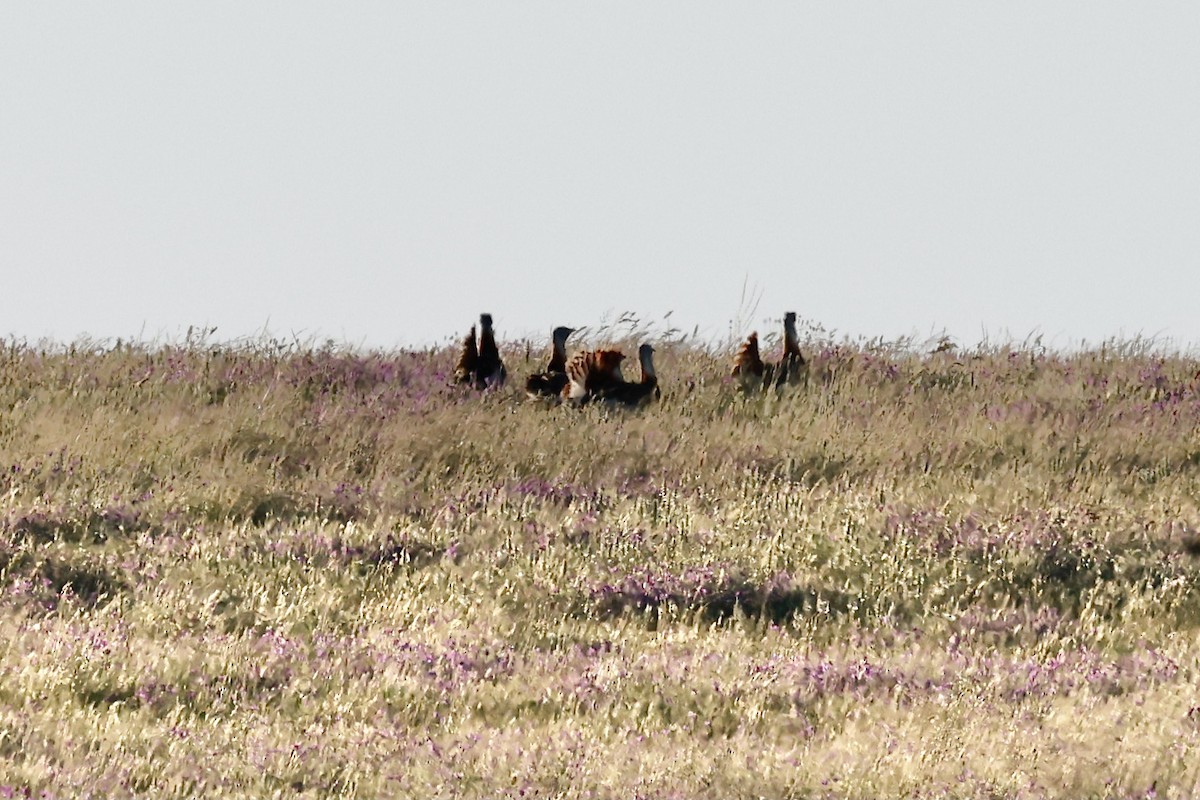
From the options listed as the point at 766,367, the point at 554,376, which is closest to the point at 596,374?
the point at 554,376

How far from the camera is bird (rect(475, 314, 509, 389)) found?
1619 cm

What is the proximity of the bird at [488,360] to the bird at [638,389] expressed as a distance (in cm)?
134

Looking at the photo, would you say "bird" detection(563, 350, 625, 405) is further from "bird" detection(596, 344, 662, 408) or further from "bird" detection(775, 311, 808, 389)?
"bird" detection(775, 311, 808, 389)

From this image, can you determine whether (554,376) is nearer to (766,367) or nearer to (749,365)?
(749,365)

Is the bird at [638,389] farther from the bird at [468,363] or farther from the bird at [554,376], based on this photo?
the bird at [468,363]

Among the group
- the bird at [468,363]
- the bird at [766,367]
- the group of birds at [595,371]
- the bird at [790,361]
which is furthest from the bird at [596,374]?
the bird at [790,361]

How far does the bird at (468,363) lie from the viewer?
53.8ft

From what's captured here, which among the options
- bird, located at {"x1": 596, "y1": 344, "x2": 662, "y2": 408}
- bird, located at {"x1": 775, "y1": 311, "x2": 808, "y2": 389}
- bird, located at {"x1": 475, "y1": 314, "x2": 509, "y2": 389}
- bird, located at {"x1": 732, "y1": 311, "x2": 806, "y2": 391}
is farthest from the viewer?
bird, located at {"x1": 775, "y1": 311, "x2": 808, "y2": 389}

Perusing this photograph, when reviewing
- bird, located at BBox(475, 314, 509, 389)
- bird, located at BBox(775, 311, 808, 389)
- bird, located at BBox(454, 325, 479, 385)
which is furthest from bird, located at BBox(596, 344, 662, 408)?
bird, located at BBox(454, 325, 479, 385)

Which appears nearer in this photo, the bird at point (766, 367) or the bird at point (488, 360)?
the bird at point (488, 360)

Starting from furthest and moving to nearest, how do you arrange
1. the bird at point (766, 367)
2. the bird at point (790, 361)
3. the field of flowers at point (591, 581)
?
the bird at point (790, 361), the bird at point (766, 367), the field of flowers at point (591, 581)

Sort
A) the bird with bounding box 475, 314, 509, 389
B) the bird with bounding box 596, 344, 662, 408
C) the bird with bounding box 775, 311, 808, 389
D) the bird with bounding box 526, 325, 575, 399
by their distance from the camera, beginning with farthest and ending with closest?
the bird with bounding box 775, 311, 808, 389 → the bird with bounding box 475, 314, 509, 389 → the bird with bounding box 526, 325, 575, 399 → the bird with bounding box 596, 344, 662, 408

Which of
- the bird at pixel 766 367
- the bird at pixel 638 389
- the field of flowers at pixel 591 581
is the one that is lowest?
the field of flowers at pixel 591 581

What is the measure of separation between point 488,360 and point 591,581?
6.73 meters
